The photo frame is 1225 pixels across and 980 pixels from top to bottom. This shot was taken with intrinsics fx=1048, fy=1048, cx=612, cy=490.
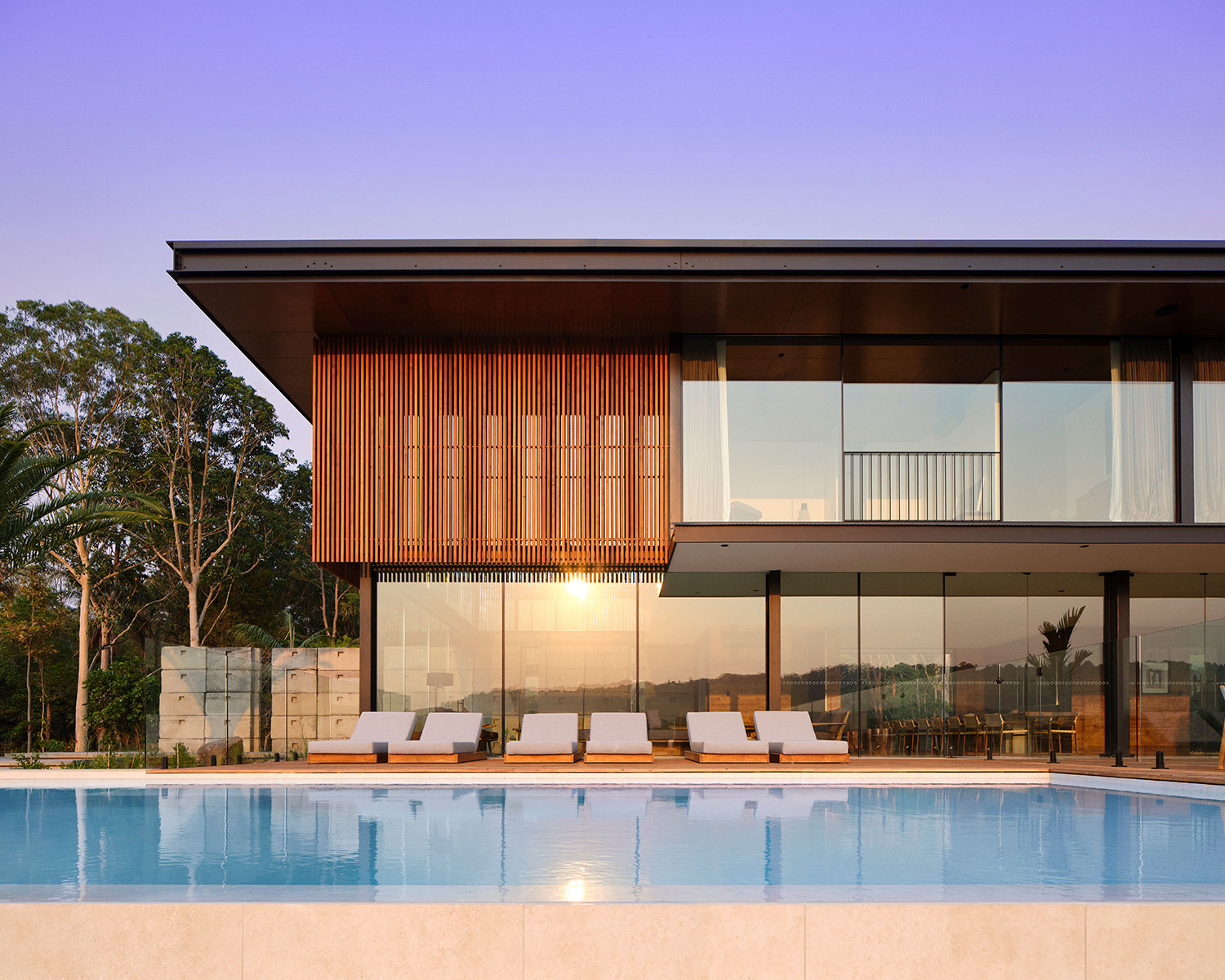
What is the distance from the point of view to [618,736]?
13.9 m

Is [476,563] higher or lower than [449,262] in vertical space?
lower

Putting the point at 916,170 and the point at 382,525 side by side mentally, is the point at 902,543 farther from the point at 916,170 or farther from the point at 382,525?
the point at 916,170

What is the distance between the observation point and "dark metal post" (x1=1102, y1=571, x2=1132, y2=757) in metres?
14.5

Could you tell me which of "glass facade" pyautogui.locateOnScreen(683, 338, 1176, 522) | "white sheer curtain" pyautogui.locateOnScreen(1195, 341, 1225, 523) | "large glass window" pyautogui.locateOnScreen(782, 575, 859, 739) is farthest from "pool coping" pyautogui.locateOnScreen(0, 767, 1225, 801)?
"white sheer curtain" pyautogui.locateOnScreen(1195, 341, 1225, 523)

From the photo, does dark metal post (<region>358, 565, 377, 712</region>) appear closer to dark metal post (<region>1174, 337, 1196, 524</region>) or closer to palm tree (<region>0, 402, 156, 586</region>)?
palm tree (<region>0, 402, 156, 586</region>)

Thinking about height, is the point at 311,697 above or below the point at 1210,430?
below

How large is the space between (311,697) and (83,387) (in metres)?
17.6

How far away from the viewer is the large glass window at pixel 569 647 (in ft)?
51.3

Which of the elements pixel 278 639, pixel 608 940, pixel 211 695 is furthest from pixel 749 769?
pixel 278 639

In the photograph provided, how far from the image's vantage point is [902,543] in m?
13.5

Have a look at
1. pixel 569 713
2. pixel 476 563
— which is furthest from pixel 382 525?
pixel 569 713

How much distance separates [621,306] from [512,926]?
397 inches

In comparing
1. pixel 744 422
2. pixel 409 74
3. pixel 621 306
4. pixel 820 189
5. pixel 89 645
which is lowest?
pixel 89 645

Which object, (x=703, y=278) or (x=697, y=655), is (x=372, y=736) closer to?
(x=697, y=655)
